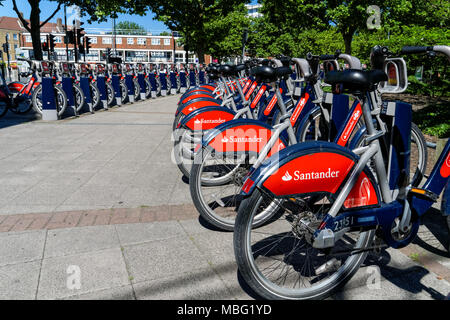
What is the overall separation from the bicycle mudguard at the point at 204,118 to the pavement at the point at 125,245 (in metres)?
0.79

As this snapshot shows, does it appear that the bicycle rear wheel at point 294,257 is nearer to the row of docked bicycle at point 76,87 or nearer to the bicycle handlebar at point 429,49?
the bicycle handlebar at point 429,49

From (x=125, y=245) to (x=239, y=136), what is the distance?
1341mm

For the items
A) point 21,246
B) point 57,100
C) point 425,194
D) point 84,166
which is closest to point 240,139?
point 425,194

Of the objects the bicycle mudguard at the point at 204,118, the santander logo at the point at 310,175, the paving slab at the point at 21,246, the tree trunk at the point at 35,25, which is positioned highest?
the tree trunk at the point at 35,25

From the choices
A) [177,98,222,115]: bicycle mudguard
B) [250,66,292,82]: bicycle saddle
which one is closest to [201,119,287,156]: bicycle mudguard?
[250,66,292,82]: bicycle saddle

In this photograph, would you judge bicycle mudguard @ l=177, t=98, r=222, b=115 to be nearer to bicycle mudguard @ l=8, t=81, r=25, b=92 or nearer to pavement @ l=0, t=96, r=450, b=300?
pavement @ l=0, t=96, r=450, b=300

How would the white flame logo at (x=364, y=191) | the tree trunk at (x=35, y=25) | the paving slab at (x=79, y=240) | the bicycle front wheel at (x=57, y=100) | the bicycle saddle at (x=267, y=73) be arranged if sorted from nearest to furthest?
the white flame logo at (x=364, y=191)
the paving slab at (x=79, y=240)
the bicycle saddle at (x=267, y=73)
the bicycle front wheel at (x=57, y=100)
the tree trunk at (x=35, y=25)

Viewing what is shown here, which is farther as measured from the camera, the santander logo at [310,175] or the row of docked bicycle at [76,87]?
Answer: the row of docked bicycle at [76,87]

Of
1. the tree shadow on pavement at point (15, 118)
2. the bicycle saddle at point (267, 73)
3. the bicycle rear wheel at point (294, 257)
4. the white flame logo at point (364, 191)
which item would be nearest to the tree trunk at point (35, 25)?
the tree shadow on pavement at point (15, 118)

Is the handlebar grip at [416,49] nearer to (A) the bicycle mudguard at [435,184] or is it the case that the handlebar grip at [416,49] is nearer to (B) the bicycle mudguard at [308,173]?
(A) the bicycle mudguard at [435,184]

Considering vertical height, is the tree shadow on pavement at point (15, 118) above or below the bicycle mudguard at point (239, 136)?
below

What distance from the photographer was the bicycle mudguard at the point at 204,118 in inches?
173

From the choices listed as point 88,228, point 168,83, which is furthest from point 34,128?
point 168,83

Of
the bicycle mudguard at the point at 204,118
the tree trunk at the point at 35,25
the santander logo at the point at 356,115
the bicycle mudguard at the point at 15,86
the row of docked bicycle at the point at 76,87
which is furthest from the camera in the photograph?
the tree trunk at the point at 35,25
